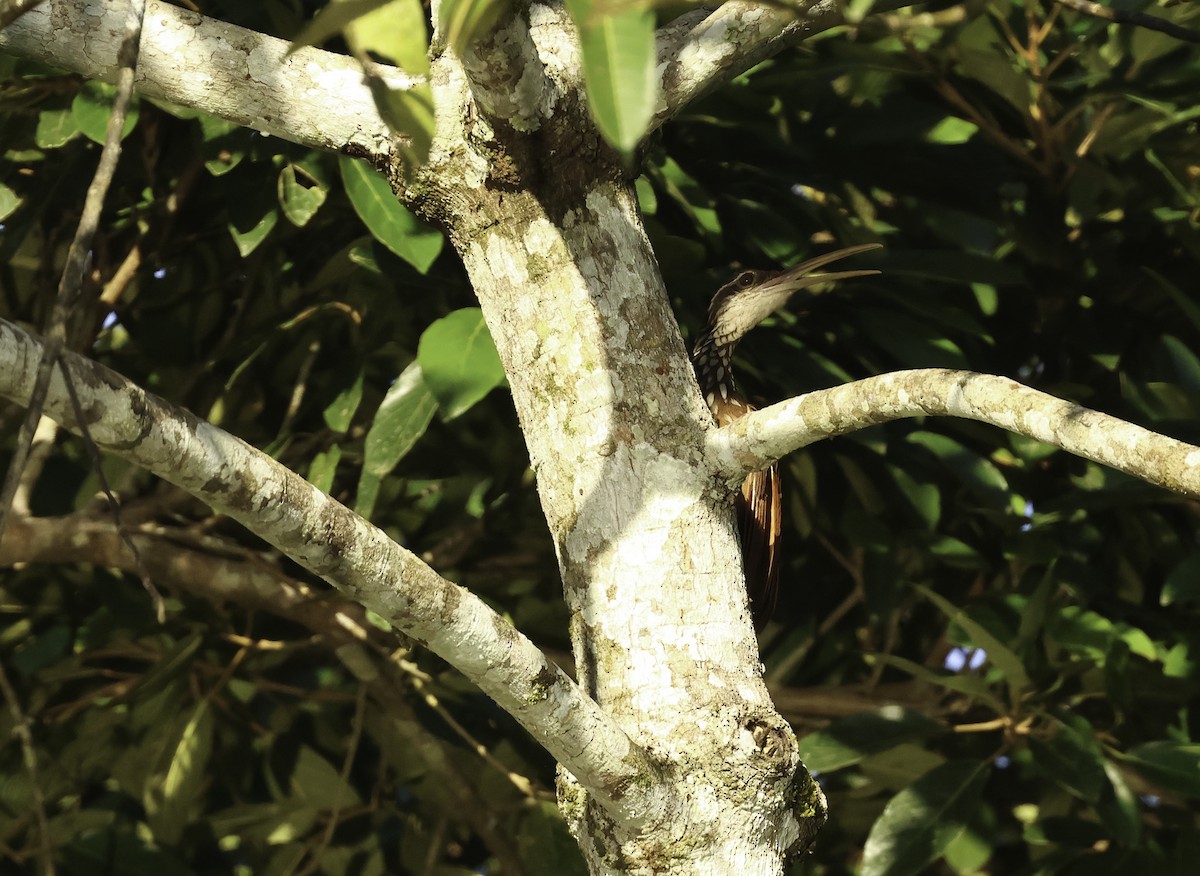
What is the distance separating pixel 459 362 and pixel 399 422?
0.33 m

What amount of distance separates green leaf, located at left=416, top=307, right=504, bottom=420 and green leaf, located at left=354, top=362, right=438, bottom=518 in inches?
8.7

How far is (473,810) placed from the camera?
3408 mm

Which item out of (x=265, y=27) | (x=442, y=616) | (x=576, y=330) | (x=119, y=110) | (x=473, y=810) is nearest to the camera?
(x=119, y=110)

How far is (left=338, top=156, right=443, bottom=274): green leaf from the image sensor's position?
254 centimetres

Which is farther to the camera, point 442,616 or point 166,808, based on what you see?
point 166,808

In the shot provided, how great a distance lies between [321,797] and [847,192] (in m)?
2.27

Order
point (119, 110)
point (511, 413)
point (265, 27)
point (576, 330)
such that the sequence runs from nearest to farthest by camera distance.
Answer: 1. point (119, 110)
2. point (576, 330)
3. point (265, 27)
4. point (511, 413)

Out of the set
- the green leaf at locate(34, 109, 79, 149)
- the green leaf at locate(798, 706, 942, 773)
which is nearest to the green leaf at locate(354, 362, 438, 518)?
the green leaf at locate(34, 109, 79, 149)

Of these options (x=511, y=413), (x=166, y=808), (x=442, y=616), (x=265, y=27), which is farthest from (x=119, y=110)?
(x=166, y=808)

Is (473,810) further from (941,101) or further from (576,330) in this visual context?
(941,101)

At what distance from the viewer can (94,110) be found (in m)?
2.60

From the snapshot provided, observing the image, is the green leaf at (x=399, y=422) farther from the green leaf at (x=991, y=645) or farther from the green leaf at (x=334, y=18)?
the green leaf at (x=334, y=18)

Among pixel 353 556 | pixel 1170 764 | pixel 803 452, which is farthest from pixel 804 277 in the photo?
pixel 353 556

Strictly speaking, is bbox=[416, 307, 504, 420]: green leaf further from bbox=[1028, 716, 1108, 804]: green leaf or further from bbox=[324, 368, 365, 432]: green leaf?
bbox=[1028, 716, 1108, 804]: green leaf
